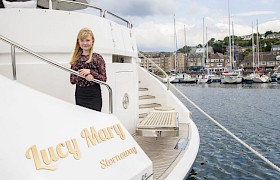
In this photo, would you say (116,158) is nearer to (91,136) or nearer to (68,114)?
(91,136)

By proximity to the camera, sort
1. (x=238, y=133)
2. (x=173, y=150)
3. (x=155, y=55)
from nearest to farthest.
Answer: (x=173, y=150) → (x=238, y=133) → (x=155, y=55)

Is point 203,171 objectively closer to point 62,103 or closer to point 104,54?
point 104,54

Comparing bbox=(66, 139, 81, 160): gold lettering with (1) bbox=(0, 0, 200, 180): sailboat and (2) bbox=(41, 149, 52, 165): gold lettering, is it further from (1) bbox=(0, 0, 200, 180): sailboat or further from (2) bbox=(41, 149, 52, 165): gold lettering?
(2) bbox=(41, 149, 52, 165): gold lettering

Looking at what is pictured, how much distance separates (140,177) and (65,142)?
3.87ft

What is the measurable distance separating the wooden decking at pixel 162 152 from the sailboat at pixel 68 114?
2 centimetres

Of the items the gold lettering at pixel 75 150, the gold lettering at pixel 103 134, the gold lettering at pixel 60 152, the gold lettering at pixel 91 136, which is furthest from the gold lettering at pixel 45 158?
the gold lettering at pixel 103 134

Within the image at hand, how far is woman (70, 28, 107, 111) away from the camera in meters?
3.97

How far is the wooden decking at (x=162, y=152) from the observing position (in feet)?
16.9

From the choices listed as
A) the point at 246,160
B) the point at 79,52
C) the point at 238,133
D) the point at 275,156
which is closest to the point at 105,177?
the point at 79,52

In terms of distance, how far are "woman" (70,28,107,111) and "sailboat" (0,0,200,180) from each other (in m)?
0.18

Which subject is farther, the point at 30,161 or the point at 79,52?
the point at 79,52

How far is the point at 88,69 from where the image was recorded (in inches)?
153

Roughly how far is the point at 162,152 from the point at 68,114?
3.31m

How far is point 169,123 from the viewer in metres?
6.52
